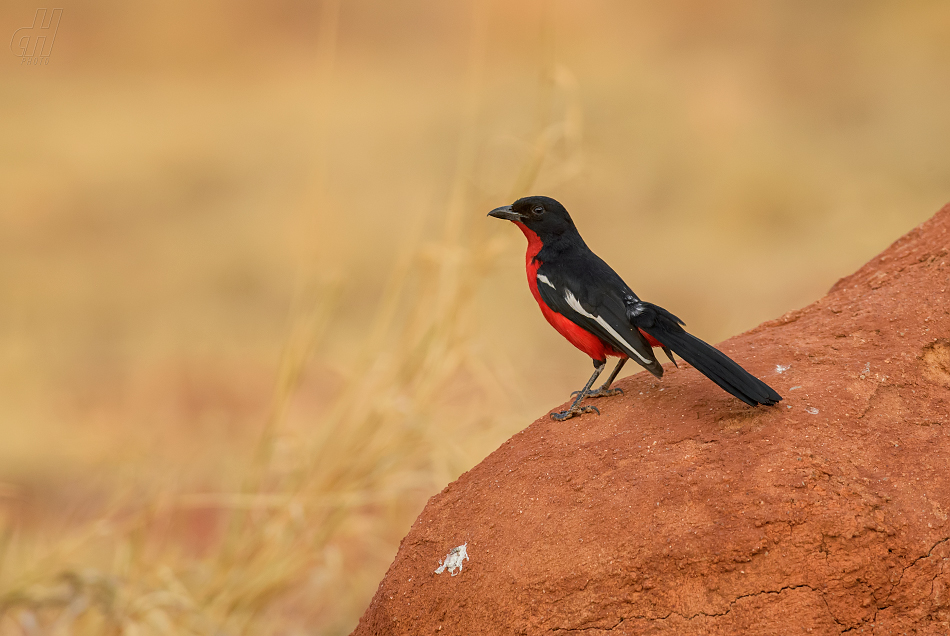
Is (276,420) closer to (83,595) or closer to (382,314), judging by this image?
(382,314)

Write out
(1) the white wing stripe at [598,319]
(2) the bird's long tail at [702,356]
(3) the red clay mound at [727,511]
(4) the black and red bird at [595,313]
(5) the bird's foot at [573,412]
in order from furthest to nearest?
(5) the bird's foot at [573,412]
(1) the white wing stripe at [598,319]
(4) the black and red bird at [595,313]
(2) the bird's long tail at [702,356]
(3) the red clay mound at [727,511]

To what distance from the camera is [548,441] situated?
3.41 m

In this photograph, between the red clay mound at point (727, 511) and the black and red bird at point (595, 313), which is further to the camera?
the black and red bird at point (595, 313)

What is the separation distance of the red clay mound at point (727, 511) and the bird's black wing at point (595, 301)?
0.81 feet

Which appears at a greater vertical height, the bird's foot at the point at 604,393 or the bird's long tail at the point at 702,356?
the bird's foot at the point at 604,393

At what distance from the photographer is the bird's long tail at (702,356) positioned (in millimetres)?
2980

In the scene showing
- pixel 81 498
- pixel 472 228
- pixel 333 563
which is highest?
pixel 81 498

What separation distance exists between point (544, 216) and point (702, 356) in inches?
47.0

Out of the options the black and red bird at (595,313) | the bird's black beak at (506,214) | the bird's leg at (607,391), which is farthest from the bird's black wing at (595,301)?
the bird's black beak at (506,214)

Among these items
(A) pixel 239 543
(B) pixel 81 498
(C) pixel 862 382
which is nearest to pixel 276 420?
(A) pixel 239 543

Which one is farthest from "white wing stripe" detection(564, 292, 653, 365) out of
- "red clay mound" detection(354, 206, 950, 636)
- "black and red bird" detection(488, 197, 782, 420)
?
"red clay mound" detection(354, 206, 950, 636)

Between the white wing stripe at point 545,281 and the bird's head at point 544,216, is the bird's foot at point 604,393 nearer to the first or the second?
the white wing stripe at point 545,281

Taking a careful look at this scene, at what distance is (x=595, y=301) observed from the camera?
3.60 meters

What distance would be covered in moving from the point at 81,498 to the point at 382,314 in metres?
2.44
